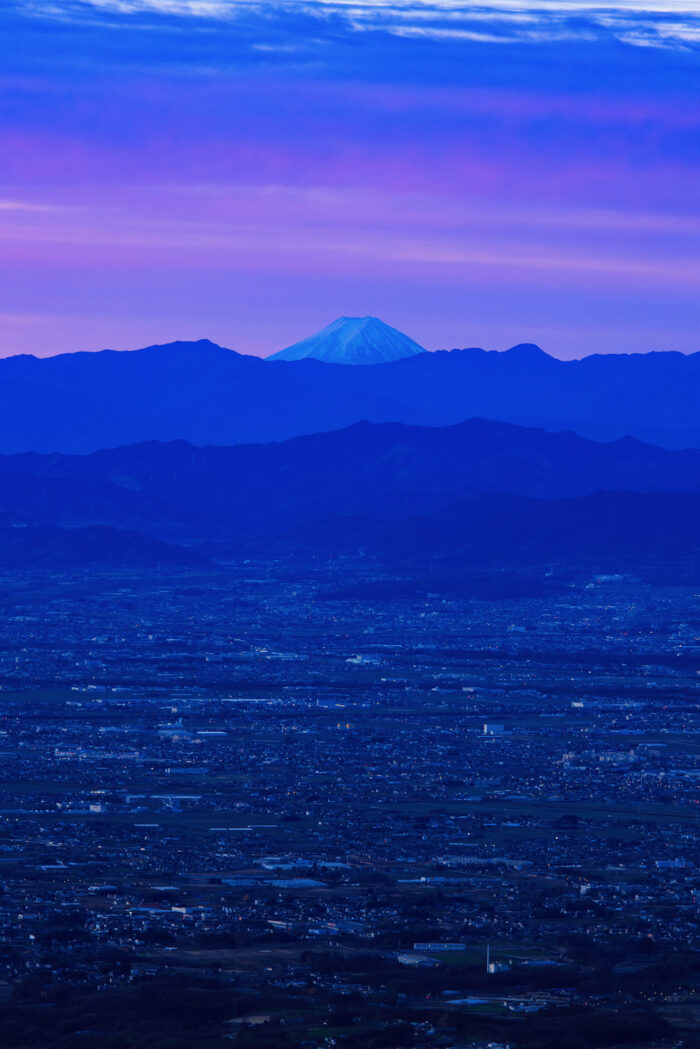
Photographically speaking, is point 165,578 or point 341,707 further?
point 165,578

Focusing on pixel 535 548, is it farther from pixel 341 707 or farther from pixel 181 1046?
pixel 181 1046

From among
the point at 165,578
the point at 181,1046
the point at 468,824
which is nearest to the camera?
the point at 181,1046

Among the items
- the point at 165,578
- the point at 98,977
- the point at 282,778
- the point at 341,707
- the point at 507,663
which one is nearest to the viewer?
the point at 98,977

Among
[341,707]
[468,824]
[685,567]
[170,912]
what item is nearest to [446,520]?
[685,567]

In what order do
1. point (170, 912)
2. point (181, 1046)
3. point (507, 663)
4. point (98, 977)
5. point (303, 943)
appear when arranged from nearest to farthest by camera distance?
point (181, 1046) → point (98, 977) → point (303, 943) → point (170, 912) → point (507, 663)

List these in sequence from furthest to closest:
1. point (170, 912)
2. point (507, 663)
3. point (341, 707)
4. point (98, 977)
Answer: point (507, 663)
point (341, 707)
point (170, 912)
point (98, 977)

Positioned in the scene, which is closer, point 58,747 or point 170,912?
point 170,912

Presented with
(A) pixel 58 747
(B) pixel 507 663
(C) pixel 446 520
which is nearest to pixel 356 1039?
(A) pixel 58 747

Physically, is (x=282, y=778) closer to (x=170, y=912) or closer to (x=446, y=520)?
(x=170, y=912)
